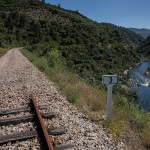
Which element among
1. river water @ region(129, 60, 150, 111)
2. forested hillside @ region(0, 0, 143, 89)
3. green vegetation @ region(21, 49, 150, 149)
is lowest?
river water @ region(129, 60, 150, 111)

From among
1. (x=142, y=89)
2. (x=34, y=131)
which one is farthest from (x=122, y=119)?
(x=142, y=89)

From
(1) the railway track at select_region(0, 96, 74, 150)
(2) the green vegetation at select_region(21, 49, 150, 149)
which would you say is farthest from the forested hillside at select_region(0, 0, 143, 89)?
(1) the railway track at select_region(0, 96, 74, 150)

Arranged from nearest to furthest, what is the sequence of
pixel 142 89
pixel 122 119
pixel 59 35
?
pixel 122 119 → pixel 142 89 → pixel 59 35

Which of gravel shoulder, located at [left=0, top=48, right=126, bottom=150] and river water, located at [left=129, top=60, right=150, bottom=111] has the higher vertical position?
gravel shoulder, located at [left=0, top=48, right=126, bottom=150]

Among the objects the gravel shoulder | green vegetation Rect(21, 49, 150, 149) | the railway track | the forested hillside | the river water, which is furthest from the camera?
the forested hillside

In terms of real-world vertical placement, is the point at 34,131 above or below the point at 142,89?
above

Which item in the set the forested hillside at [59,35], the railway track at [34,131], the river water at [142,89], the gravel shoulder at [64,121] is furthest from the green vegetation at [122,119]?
the forested hillside at [59,35]

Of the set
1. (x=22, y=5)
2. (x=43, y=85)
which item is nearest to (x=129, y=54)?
(x=22, y=5)

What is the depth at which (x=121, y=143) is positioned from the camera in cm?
305

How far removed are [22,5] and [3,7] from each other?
10.7 metres

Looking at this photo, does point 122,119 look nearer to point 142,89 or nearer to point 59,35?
point 142,89

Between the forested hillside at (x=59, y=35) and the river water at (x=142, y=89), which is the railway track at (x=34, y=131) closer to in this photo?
the river water at (x=142, y=89)

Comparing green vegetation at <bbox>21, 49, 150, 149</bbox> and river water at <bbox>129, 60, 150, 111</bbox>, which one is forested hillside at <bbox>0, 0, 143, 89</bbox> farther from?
green vegetation at <bbox>21, 49, 150, 149</bbox>

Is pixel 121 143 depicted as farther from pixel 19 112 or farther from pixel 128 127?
pixel 19 112
